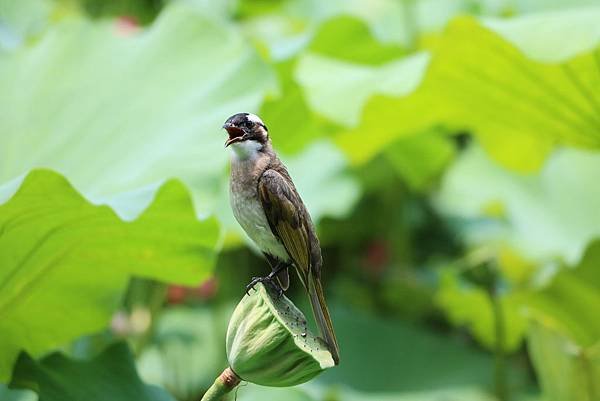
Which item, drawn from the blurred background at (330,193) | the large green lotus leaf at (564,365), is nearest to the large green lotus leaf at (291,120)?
the blurred background at (330,193)

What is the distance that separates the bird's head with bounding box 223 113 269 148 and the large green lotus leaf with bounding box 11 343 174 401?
47cm

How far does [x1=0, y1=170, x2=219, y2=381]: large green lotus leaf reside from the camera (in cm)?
124

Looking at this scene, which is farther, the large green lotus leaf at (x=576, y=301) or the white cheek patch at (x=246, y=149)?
the large green lotus leaf at (x=576, y=301)

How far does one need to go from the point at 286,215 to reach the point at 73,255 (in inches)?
18.4

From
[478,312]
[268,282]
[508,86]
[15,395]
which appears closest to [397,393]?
[478,312]

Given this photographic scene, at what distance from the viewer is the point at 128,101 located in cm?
193

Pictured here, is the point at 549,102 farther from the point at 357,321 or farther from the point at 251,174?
the point at 357,321

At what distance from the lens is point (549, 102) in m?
1.82

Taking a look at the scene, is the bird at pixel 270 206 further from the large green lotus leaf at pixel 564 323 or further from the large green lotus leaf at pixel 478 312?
the large green lotus leaf at pixel 478 312

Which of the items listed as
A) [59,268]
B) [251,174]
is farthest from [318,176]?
[251,174]

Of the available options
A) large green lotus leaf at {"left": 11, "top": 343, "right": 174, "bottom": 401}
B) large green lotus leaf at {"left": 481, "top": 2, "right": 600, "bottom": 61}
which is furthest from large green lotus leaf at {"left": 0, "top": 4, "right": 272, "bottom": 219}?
large green lotus leaf at {"left": 481, "top": 2, "right": 600, "bottom": 61}

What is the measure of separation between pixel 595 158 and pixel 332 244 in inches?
34.9

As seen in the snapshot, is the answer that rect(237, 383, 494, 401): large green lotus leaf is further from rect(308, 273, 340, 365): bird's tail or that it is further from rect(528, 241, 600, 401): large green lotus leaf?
rect(308, 273, 340, 365): bird's tail

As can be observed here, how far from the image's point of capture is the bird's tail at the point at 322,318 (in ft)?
3.22
